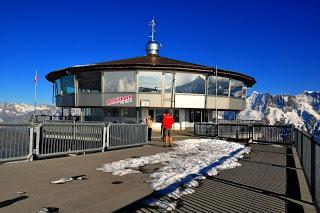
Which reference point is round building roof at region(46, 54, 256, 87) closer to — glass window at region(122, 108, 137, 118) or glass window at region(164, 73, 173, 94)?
glass window at region(164, 73, 173, 94)

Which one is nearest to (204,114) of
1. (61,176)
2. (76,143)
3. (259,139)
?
(259,139)

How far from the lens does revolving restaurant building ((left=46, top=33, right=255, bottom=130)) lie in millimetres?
35938

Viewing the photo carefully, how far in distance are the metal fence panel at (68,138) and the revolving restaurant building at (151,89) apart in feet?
69.5

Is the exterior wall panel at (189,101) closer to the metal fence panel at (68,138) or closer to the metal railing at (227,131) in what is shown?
the metal railing at (227,131)

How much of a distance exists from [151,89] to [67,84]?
12241 millimetres

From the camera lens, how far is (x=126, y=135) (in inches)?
634

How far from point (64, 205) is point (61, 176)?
9.04 feet

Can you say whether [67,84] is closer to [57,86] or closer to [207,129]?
[57,86]

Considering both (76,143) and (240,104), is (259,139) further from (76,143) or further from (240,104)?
(240,104)

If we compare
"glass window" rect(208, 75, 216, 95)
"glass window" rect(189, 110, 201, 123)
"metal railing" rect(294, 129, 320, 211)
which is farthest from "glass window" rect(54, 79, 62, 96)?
"metal railing" rect(294, 129, 320, 211)

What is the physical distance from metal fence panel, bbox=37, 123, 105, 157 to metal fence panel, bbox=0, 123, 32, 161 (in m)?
0.47

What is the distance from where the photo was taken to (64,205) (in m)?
5.68

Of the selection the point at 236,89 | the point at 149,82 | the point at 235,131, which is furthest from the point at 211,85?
the point at 235,131

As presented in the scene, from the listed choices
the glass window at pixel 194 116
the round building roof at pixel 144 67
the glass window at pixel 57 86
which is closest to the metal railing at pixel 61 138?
the round building roof at pixel 144 67
